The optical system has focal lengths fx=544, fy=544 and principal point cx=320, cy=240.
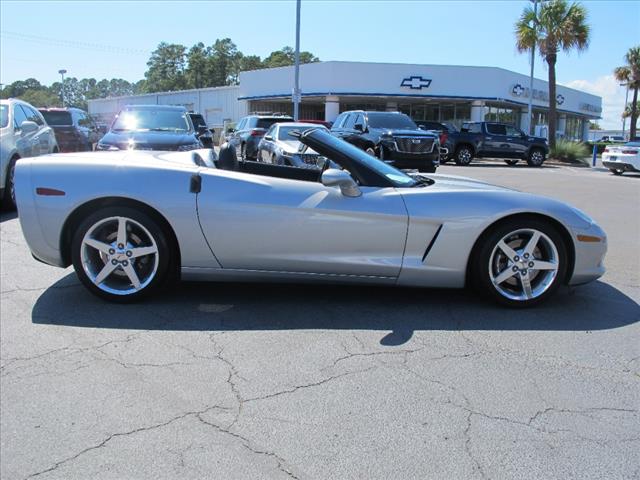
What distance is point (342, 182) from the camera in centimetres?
383

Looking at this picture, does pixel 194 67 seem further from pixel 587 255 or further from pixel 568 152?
pixel 587 255

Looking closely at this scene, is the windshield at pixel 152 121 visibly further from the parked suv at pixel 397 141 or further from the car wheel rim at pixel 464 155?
the car wheel rim at pixel 464 155

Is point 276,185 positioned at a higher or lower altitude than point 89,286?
higher

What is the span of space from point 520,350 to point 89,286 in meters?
3.05

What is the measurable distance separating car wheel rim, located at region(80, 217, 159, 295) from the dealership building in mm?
32196

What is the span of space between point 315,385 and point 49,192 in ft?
8.07

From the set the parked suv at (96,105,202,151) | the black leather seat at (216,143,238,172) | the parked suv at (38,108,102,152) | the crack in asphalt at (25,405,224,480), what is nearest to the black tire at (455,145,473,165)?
the parked suv at (38,108,102,152)

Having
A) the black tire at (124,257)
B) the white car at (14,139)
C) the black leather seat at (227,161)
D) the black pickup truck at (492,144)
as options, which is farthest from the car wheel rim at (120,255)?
the black pickup truck at (492,144)

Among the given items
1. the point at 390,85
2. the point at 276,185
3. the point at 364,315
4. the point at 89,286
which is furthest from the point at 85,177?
the point at 390,85

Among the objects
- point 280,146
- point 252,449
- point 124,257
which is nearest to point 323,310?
point 124,257

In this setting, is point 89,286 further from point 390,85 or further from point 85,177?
point 390,85

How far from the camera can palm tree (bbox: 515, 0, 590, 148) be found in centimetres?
2786

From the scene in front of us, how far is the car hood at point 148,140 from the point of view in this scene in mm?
9391

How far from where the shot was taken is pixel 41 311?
13.0 ft
